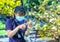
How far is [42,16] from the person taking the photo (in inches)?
78.7

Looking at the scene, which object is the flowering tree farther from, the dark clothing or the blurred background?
the dark clothing

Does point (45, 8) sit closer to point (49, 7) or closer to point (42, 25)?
point (49, 7)

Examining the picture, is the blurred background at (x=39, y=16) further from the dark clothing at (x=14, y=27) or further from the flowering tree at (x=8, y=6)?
the dark clothing at (x=14, y=27)

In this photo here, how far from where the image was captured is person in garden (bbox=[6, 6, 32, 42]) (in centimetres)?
166

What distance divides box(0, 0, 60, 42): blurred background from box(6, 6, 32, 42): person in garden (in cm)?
19

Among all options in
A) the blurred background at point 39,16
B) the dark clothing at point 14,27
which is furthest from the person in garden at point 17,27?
the blurred background at point 39,16

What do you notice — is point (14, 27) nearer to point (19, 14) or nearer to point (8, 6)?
point (19, 14)

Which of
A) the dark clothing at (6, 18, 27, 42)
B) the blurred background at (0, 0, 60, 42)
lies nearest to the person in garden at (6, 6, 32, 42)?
the dark clothing at (6, 18, 27, 42)

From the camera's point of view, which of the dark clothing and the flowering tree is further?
the flowering tree

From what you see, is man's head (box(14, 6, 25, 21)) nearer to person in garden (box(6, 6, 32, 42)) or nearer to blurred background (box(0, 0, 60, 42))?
person in garden (box(6, 6, 32, 42))

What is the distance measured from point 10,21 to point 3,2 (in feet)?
1.37

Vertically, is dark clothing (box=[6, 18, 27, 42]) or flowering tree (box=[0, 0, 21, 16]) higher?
flowering tree (box=[0, 0, 21, 16])

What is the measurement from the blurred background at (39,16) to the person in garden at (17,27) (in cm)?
19

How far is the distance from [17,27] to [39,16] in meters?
0.38
